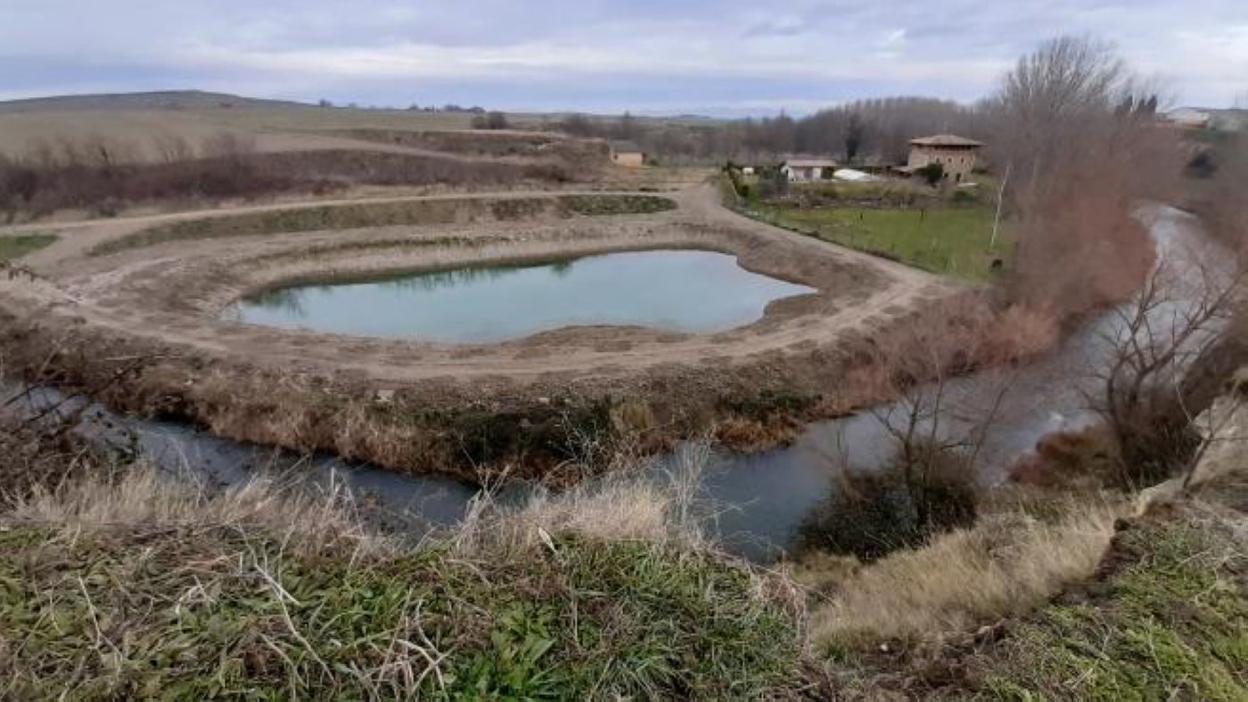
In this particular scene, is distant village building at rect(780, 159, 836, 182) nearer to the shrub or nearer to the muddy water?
the muddy water

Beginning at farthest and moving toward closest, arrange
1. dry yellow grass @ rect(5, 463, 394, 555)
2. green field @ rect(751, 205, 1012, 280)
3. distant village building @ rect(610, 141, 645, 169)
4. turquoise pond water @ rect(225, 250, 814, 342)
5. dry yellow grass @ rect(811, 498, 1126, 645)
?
distant village building @ rect(610, 141, 645, 169)
green field @ rect(751, 205, 1012, 280)
turquoise pond water @ rect(225, 250, 814, 342)
dry yellow grass @ rect(811, 498, 1126, 645)
dry yellow grass @ rect(5, 463, 394, 555)

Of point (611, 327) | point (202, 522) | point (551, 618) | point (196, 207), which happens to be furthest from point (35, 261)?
point (551, 618)

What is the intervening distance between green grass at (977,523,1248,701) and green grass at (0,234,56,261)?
35557 millimetres

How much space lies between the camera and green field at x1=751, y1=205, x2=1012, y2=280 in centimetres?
3131

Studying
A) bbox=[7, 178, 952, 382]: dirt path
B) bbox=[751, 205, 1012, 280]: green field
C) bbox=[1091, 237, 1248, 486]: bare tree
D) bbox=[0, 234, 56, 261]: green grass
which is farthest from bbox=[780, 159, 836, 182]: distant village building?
bbox=[0, 234, 56, 261]: green grass

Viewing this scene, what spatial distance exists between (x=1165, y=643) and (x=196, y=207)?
44027 mm

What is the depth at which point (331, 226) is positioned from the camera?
37.6 meters

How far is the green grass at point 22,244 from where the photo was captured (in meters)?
27.8

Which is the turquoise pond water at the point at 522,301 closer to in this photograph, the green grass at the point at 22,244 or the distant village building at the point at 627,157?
the green grass at the point at 22,244

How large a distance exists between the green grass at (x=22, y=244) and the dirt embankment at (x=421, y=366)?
2.71 ft

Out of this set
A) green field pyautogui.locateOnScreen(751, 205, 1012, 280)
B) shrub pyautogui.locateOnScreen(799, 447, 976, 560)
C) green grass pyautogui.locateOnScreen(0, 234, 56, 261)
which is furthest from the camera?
green field pyautogui.locateOnScreen(751, 205, 1012, 280)

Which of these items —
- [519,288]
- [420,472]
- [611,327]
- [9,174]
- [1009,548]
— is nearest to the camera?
[1009,548]

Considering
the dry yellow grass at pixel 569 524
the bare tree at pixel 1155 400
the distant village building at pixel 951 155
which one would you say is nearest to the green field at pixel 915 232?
the distant village building at pixel 951 155

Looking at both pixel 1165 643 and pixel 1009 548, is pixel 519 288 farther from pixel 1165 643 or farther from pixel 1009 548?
pixel 1165 643
